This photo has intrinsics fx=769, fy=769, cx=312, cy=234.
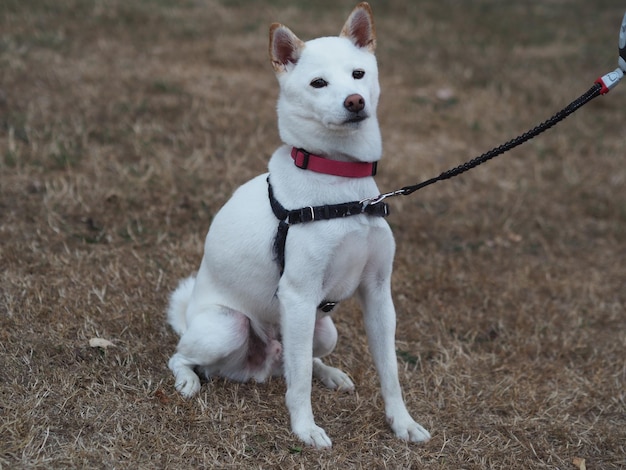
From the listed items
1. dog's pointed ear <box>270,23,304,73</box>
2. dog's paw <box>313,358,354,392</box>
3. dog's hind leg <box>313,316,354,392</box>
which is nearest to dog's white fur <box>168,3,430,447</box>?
dog's pointed ear <box>270,23,304,73</box>

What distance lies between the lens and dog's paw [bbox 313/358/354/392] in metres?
3.48

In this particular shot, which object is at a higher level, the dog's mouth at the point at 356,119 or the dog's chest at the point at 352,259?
the dog's mouth at the point at 356,119

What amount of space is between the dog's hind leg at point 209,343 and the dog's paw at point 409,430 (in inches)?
27.9

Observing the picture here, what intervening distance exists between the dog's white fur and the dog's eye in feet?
0.04

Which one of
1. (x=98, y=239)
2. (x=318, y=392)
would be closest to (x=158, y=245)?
(x=98, y=239)

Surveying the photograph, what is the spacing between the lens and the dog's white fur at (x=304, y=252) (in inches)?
111

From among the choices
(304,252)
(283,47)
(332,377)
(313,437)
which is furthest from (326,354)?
(283,47)

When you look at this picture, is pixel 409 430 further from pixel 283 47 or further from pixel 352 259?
pixel 283 47

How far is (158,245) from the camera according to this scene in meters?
4.59

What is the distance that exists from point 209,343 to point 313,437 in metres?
0.57

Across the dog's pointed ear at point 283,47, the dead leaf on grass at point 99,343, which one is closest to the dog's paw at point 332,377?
the dead leaf on grass at point 99,343

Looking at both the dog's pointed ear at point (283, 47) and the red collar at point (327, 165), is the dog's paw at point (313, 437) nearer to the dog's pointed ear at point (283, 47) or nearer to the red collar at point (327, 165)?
the red collar at point (327, 165)

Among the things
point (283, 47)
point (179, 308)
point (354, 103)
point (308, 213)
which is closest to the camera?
point (354, 103)

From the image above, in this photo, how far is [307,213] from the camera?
2.83 m
